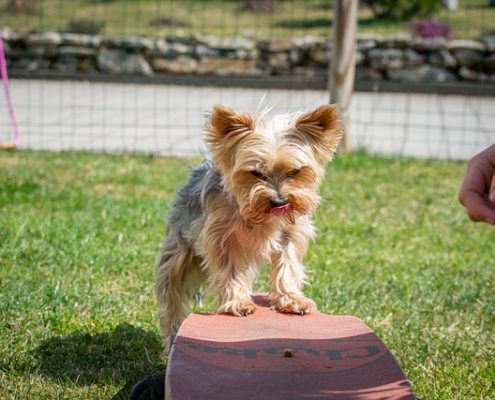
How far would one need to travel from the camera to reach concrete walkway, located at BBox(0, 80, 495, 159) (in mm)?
10555

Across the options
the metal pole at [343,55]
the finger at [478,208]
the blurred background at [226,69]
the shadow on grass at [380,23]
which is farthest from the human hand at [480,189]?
the shadow on grass at [380,23]

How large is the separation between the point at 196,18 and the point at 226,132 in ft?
51.8

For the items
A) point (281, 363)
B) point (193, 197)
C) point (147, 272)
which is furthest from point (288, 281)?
point (147, 272)

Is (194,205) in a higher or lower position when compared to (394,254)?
higher

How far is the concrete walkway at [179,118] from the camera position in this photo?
1055 cm

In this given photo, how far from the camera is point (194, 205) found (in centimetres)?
448

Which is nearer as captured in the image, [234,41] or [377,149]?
[377,149]

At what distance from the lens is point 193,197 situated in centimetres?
451

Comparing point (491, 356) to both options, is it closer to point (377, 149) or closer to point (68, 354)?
point (68, 354)

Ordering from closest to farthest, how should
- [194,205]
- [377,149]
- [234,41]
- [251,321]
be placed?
[251,321] < [194,205] < [377,149] < [234,41]

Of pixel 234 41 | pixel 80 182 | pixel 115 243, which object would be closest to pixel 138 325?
pixel 115 243

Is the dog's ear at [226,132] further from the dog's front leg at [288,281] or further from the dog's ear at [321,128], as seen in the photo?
the dog's front leg at [288,281]

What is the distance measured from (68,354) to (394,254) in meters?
2.83

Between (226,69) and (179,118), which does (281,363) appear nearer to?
(179,118)
